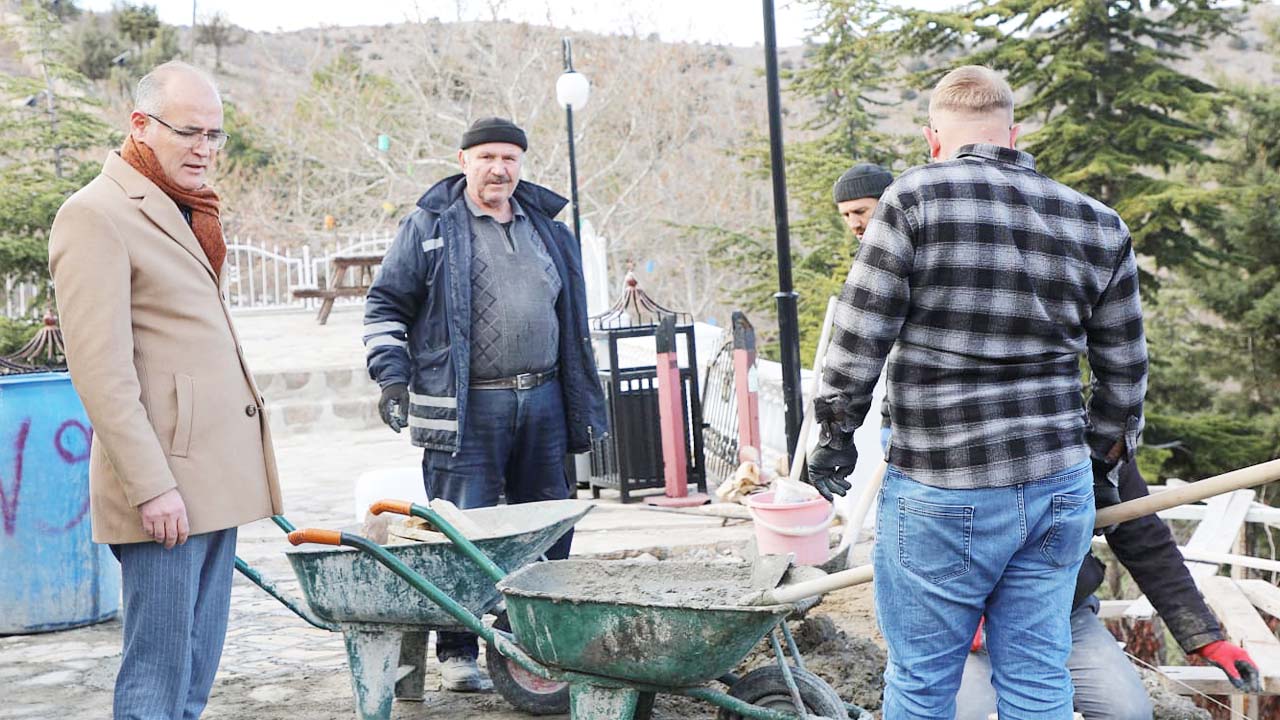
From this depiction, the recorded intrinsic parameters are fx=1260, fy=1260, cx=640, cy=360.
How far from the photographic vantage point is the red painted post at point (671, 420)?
→ 7.58 m

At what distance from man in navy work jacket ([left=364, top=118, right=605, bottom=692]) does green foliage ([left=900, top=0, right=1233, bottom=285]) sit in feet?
36.8

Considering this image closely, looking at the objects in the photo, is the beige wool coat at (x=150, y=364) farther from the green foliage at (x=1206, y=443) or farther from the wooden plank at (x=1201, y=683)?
the green foliage at (x=1206, y=443)

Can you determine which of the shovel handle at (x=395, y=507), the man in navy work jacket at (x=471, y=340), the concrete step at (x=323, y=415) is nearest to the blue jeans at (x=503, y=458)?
the man in navy work jacket at (x=471, y=340)

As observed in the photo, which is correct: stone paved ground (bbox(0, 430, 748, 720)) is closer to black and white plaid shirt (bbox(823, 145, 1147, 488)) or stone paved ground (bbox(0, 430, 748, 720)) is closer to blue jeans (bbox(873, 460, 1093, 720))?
blue jeans (bbox(873, 460, 1093, 720))

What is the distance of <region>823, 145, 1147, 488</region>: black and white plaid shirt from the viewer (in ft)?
7.93

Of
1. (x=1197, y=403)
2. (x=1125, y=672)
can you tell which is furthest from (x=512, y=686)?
(x=1197, y=403)

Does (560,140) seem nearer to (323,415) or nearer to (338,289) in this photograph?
(338,289)

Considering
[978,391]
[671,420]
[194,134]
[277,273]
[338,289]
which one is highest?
[277,273]

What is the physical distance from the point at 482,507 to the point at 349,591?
73 centimetres

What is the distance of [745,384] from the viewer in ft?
24.6

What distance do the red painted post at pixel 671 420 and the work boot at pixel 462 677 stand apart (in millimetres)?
3502

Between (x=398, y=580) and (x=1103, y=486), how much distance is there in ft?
6.05

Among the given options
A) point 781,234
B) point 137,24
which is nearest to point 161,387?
point 781,234

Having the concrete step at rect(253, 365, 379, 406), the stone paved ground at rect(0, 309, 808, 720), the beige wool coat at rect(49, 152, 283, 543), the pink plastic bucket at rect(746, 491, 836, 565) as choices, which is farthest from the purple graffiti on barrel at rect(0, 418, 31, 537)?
the concrete step at rect(253, 365, 379, 406)
